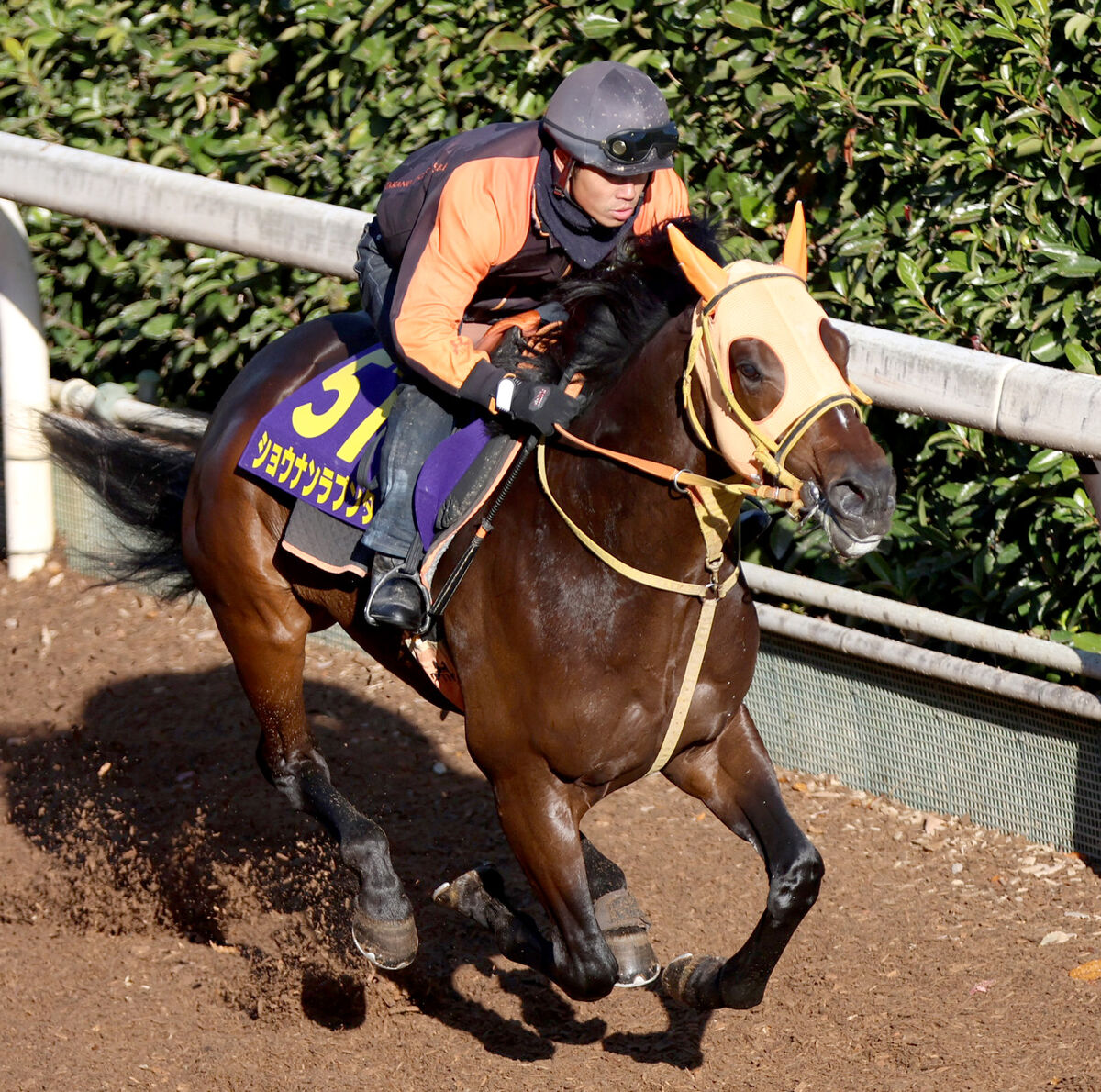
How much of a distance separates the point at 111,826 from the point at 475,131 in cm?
283

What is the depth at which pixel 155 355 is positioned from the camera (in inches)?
303

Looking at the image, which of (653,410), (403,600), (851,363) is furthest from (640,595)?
Result: (851,363)

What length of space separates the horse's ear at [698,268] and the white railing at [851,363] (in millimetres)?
1247

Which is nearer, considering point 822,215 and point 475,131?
point 475,131

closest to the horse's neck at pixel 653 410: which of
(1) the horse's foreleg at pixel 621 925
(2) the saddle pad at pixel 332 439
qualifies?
(2) the saddle pad at pixel 332 439

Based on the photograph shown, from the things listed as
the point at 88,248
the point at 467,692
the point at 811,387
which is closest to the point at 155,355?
the point at 88,248

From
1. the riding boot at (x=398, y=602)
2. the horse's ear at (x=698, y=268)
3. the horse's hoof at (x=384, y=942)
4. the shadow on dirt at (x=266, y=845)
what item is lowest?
the shadow on dirt at (x=266, y=845)

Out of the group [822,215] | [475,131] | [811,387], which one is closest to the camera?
[811,387]

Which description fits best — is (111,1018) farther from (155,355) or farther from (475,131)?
(155,355)

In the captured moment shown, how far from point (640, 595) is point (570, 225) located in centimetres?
93

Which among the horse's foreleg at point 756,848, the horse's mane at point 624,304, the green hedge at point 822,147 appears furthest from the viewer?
the green hedge at point 822,147

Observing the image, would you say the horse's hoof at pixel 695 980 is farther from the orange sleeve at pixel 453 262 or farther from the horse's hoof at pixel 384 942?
the orange sleeve at pixel 453 262

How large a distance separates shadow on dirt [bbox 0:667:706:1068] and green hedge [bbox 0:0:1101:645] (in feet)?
5.01

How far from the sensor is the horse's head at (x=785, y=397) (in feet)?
9.89
